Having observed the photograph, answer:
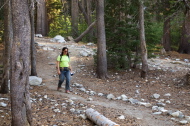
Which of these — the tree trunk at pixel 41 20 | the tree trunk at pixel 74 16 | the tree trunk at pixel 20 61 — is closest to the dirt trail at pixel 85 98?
the tree trunk at pixel 20 61

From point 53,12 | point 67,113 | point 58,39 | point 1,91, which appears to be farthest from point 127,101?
point 53,12

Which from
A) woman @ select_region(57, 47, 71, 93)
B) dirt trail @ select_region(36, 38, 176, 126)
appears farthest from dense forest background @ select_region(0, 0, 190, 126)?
woman @ select_region(57, 47, 71, 93)

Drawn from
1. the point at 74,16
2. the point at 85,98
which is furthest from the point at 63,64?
the point at 74,16

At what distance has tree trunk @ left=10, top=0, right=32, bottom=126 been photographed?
16.9 ft

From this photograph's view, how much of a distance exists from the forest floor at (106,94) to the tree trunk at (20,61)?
3.71 feet

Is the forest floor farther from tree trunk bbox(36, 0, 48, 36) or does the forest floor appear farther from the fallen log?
tree trunk bbox(36, 0, 48, 36)

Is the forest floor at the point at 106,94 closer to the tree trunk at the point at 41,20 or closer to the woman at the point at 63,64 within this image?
the woman at the point at 63,64

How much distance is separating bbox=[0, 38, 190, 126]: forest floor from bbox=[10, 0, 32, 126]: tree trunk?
3.71ft

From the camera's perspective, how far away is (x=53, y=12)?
95.1 ft

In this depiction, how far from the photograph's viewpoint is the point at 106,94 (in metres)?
10.5

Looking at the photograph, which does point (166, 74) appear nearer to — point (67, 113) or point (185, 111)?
point (185, 111)

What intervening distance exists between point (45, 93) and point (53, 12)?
20844 mm

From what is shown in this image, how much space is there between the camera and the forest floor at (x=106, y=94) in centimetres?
699

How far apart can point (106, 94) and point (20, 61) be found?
5.82 metres
